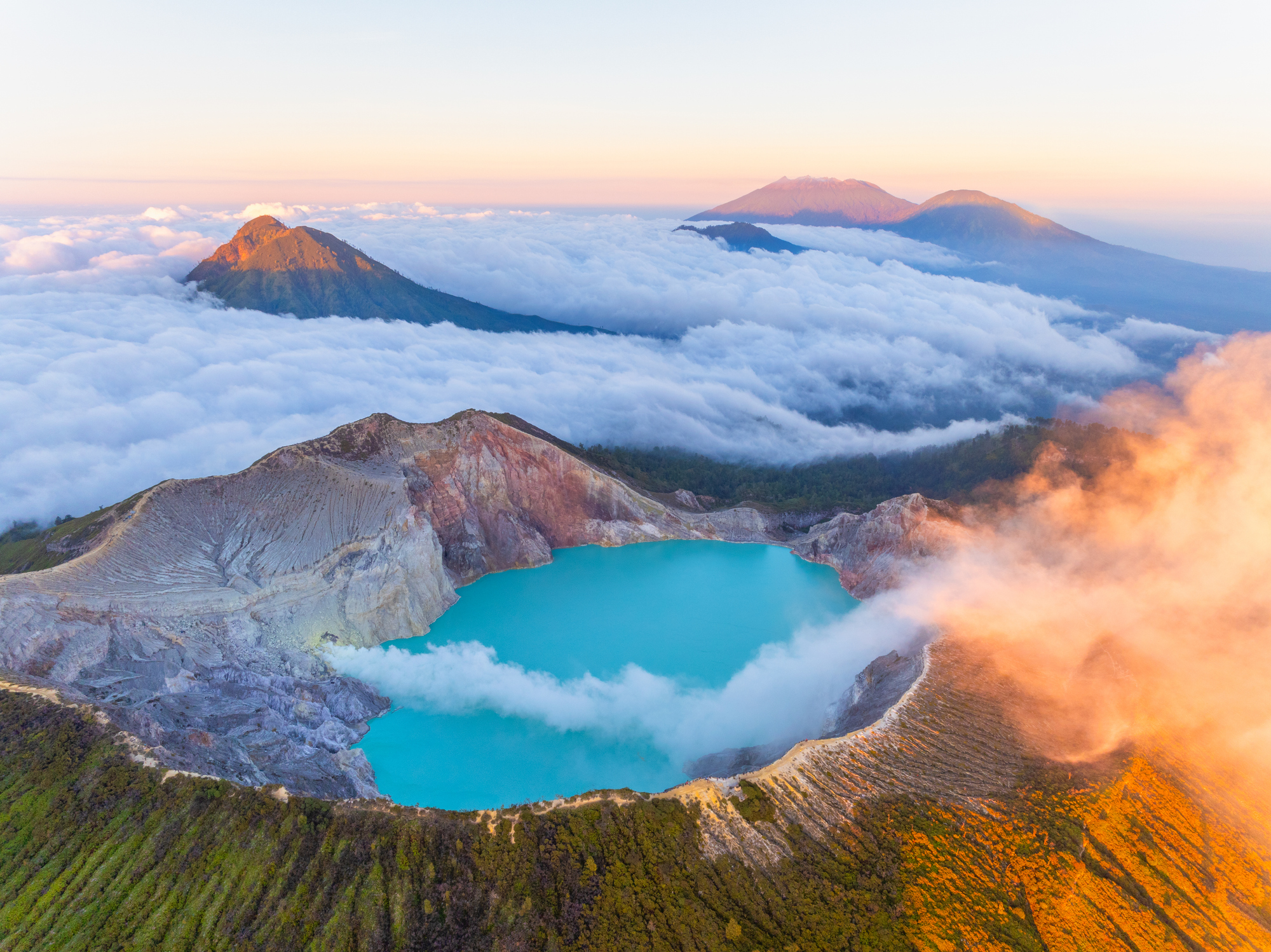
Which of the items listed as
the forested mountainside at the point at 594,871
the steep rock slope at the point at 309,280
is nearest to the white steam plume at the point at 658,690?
the forested mountainside at the point at 594,871

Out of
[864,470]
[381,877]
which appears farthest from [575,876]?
[864,470]

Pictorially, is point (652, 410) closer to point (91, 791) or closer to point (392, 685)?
point (392, 685)

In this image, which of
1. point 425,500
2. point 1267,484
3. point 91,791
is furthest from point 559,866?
point 1267,484

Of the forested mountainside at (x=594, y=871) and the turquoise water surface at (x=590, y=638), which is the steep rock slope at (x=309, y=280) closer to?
the turquoise water surface at (x=590, y=638)

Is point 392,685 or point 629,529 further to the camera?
point 629,529

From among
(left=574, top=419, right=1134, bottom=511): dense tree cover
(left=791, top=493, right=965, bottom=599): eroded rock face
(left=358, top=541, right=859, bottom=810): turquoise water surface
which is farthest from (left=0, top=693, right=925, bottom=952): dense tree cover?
(left=574, top=419, right=1134, bottom=511): dense tree cover

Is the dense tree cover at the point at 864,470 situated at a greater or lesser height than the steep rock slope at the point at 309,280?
lesser
